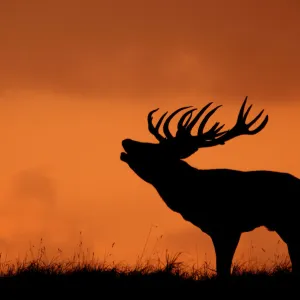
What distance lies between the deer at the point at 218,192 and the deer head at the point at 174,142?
16 millimetres

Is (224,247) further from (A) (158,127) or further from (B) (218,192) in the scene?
(A) (158,127)

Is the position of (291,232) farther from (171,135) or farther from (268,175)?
(171,135)

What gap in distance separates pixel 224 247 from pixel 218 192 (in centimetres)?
98

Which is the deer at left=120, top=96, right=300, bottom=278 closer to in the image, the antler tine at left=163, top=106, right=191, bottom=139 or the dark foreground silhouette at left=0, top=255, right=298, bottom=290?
the antler tine at left=163, top=106, right=191, bottom=139

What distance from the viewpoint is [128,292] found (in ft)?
24.5

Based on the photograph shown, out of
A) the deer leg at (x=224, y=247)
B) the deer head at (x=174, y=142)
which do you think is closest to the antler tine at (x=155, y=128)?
the deer head at (x=174, y=142)

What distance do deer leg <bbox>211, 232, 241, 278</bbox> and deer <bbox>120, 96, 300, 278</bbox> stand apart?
1.5 inches

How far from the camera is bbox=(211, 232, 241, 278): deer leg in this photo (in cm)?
953

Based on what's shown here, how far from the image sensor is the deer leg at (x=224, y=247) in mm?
9531

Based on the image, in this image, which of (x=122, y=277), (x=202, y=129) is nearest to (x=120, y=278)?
(x=122, y=277)

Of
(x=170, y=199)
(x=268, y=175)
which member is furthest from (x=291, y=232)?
(x=170, y=199)

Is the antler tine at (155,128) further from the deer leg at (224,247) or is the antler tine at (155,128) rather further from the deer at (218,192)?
the deer leg at (224,247)

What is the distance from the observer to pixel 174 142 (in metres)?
10.9

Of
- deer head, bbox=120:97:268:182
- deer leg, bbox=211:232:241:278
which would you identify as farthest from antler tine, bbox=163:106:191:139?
deer leg, bbox=211:232:241:278
